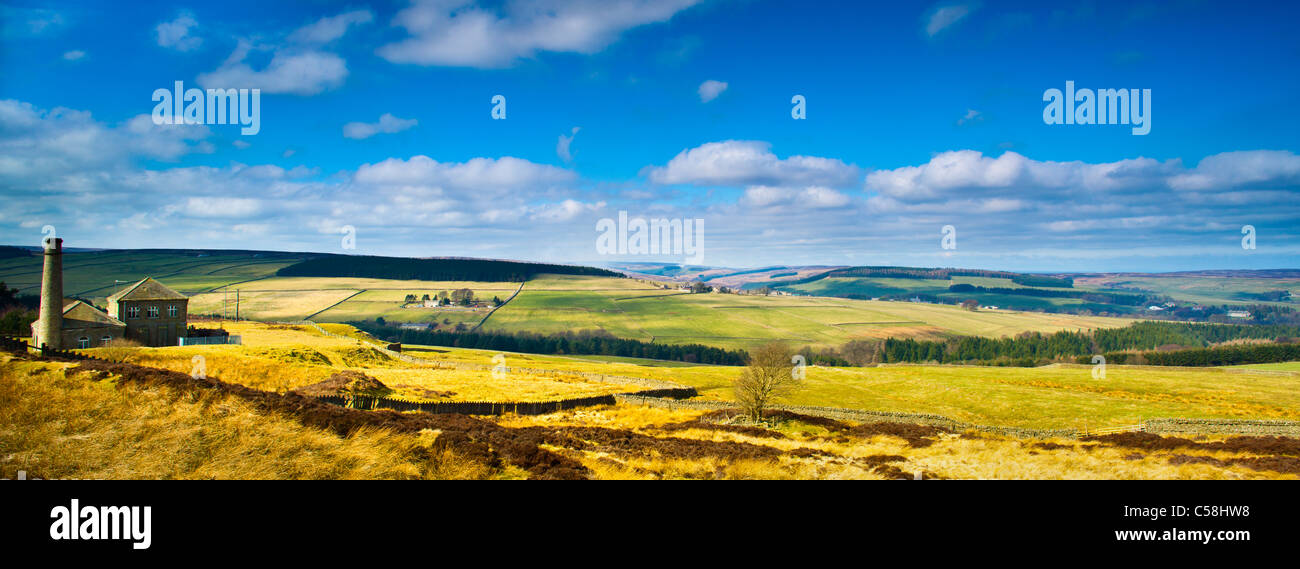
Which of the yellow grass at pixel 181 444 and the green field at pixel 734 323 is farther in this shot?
the green field at pixel 734 323

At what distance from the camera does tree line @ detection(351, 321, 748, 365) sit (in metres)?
131

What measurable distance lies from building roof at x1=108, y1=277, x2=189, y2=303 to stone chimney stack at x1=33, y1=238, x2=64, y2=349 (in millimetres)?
11289

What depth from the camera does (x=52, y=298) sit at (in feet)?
143

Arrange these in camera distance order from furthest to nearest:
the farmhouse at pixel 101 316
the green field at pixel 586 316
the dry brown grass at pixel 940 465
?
the green field at pixel 586 316, the farmhouse at pixel 101 316, the dry brown grass at pixel 940 465

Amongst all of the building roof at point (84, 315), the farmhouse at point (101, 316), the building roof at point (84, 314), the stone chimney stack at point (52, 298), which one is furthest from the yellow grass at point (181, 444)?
the building roof at point (84, 314)

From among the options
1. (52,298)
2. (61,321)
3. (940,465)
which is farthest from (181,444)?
(61,321)

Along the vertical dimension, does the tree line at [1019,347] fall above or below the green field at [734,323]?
below

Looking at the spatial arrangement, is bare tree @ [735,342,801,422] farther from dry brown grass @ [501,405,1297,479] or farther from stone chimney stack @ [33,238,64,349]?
stone chimney stack @ [33,238,64,349]

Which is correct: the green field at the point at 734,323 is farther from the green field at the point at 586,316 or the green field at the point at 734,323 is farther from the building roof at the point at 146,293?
the building roof at the point at 146,293

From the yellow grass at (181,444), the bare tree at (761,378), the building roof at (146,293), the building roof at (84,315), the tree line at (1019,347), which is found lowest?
the tree line at (1019,347)

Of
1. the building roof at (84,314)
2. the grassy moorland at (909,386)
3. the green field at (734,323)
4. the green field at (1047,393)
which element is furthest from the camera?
the green field at (734,323)

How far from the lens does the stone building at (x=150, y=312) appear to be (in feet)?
183
